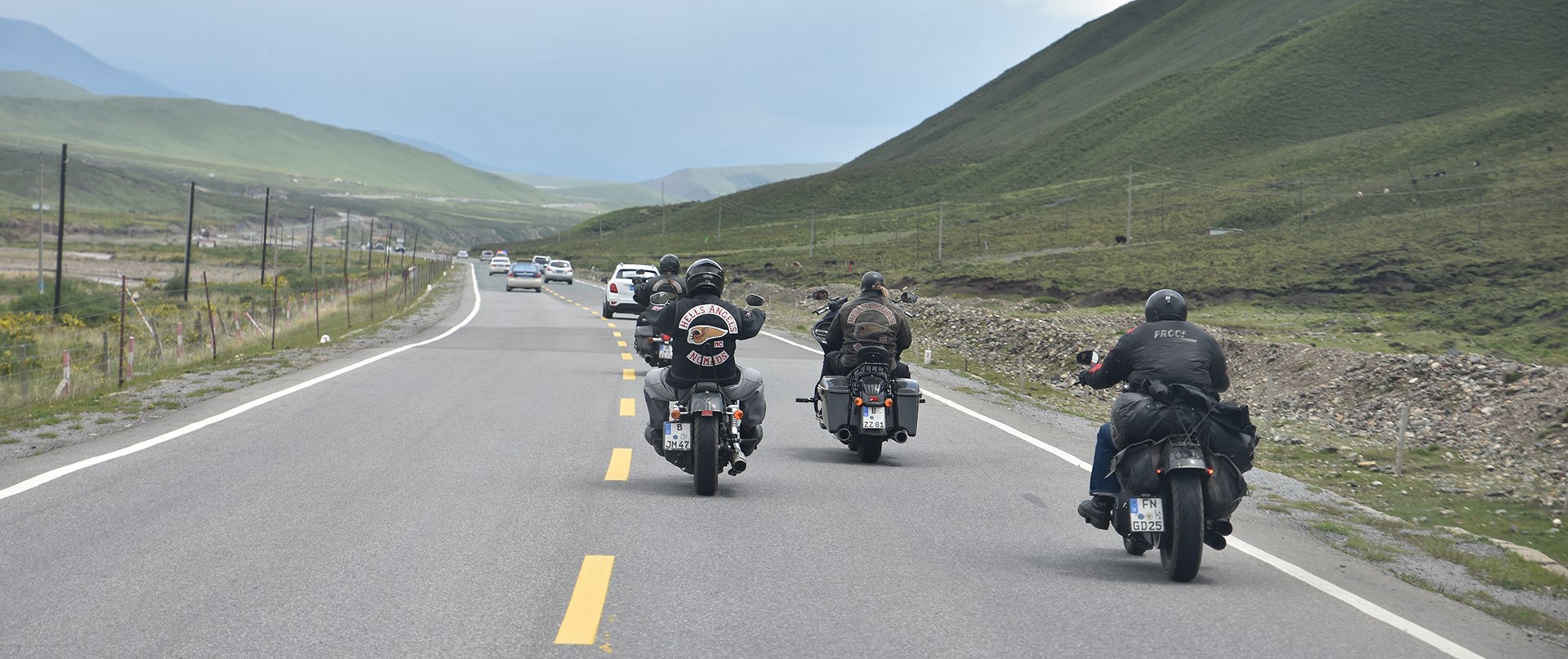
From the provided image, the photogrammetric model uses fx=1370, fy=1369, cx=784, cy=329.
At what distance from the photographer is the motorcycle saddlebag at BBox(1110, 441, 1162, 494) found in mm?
7871

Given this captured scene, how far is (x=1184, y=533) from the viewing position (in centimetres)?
757

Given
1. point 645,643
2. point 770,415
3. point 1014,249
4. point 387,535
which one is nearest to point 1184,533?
point 645,643

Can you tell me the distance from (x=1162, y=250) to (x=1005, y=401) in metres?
61.0

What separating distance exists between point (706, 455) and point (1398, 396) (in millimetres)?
13942

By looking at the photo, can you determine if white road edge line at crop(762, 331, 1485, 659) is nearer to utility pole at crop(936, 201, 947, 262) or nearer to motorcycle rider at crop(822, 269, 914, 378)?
motorcycle rider at crop(822, 269, 914, 378)

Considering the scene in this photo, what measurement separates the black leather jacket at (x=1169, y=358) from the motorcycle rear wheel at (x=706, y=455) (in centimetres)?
293

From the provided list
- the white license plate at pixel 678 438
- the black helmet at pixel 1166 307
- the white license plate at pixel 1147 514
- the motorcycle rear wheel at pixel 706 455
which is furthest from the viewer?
the white license plate at pixel 678 438

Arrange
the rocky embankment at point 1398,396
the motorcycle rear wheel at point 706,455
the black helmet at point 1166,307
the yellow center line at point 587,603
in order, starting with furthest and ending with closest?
1. the rocky embankment at point 1398,396
2. the motorcycle rear wheel at point 706,455
3. the black helmet at point 1166,307
4. the yellow center line at point 587,603

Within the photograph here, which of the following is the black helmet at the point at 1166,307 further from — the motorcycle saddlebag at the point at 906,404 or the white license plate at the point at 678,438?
the motorcycle saddlebag at the point at 906,404

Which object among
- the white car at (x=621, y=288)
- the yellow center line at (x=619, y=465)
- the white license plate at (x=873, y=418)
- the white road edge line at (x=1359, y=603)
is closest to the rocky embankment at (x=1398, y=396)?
the white road edge line at (x=1359, y=603)

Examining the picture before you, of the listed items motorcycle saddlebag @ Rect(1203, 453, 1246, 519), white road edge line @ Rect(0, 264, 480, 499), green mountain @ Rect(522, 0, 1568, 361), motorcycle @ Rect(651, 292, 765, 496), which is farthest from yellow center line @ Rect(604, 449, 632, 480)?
green mountain @ Rect(522, 0, 1568, 361)

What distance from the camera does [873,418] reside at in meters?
12.1

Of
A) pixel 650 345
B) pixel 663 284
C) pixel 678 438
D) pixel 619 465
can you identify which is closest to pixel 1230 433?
pixel 678 438

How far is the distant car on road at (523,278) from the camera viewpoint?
6588 centimetres
